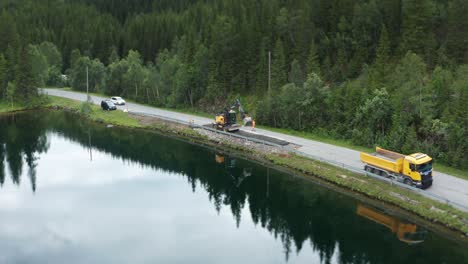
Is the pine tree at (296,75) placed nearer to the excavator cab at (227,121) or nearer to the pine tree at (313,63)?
the pine tree at (313,63)

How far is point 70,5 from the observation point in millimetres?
148500

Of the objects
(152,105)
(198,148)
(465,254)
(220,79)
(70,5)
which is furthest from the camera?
(70,5)

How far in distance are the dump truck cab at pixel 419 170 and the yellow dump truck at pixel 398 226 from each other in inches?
151

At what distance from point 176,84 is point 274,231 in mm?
42494

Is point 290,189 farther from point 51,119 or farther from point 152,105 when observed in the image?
point 51,119

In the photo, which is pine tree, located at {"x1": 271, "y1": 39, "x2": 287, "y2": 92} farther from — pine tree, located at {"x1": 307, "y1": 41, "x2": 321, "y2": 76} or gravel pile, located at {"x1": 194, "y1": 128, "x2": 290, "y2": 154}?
gravel pile, located at {"x1": 194, "y1": 128, "x2": 290, "y2": 154}

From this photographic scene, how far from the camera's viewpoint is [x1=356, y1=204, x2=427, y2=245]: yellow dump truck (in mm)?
28427

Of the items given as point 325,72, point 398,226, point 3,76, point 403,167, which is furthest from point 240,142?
point 3,76

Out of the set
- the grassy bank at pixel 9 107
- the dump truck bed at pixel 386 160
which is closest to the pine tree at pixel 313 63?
the dump truck bed at pixel 386 160

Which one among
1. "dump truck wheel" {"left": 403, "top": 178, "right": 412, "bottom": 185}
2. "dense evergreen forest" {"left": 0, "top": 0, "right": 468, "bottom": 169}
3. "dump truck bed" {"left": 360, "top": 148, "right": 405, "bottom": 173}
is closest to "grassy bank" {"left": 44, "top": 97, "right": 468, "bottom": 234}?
"dump truck wheel" {"left": 403, "top": 178, "right": 412, "bottom": 185}

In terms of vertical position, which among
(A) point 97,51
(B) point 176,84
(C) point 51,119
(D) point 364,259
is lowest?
(D) point 364,259

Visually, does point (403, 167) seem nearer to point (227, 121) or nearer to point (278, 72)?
point (227, 121)

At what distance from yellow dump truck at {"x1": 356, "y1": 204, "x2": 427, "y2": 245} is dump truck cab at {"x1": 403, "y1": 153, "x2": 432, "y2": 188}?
12.6 feet

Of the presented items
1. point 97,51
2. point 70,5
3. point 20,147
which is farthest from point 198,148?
point 70,5
